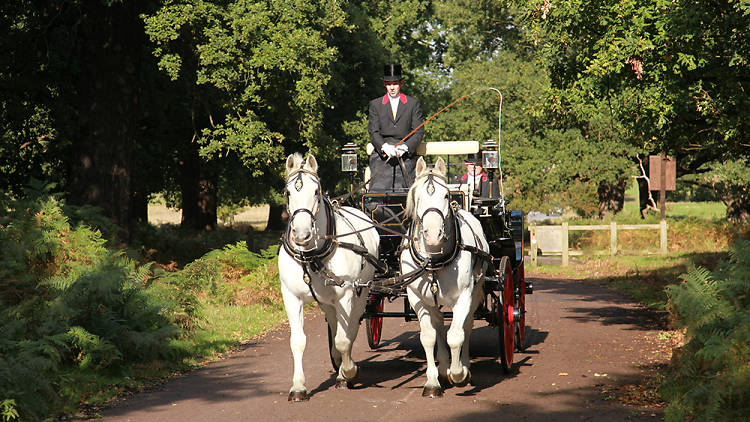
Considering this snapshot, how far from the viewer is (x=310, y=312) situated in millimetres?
16625

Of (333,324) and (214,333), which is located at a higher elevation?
(333,324)

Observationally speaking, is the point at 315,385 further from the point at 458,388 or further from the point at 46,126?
the point at 46,126

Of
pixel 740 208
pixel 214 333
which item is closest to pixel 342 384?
pixel 214 333

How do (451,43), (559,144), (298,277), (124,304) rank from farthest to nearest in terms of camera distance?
1. (451,43)
2. (559,144)
3. (124,304)
4. (298,277)

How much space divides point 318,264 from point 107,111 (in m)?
11.2

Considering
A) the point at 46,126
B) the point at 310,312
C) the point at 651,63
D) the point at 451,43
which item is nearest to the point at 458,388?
the point at 651,63

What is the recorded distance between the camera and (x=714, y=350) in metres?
7.05

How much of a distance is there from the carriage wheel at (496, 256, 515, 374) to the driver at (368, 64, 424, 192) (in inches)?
69.0

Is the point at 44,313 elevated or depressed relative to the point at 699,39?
depressed

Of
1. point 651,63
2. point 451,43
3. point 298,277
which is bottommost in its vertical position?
point 298,277

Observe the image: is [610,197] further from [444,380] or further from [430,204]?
[430,204]

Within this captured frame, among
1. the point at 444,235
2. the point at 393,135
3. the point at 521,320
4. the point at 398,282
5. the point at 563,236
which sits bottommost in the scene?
the point at 521,320

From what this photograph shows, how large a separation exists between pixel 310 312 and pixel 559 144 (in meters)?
24.5

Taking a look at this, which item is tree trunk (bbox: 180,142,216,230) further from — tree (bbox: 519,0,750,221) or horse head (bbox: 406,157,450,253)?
horse head (bbox: 406,157,450,253)
